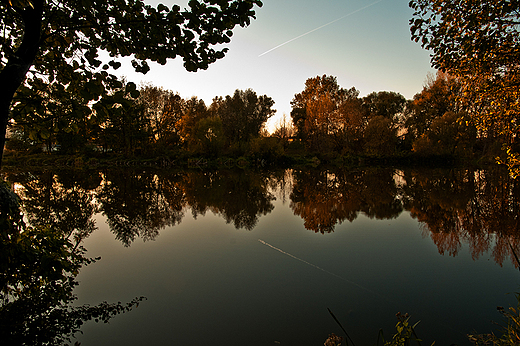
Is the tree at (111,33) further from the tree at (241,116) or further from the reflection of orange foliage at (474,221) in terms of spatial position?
the tree at (241,116)

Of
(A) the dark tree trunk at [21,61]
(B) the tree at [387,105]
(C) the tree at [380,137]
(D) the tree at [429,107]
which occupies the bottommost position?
(A) the dark tree trunk at [21,61]

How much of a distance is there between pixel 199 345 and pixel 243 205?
6893mm

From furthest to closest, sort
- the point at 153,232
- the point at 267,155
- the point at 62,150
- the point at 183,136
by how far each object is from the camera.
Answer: the point at 183,136 → the point at 62,150 → the point at 267,155 → the point at 153,232

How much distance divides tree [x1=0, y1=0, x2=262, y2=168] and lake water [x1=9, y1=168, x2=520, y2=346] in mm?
2500

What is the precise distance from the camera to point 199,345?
2.67 m

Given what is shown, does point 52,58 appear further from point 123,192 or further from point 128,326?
point 123,192

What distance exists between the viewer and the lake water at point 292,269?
2961mm

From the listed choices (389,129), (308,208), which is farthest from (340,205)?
(389,129)

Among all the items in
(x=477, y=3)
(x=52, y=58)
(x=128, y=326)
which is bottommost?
(x=128, y=326)

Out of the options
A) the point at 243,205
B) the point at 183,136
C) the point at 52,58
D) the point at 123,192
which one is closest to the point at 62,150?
the point at 183,136

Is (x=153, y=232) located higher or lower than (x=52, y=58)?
lower

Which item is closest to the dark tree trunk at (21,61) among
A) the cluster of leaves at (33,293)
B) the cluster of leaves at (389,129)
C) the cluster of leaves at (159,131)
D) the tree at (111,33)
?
the tree at (111,33)

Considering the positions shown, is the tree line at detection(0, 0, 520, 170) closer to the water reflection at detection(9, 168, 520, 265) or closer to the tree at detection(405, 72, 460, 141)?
the water reflection at detection(9, 168, 520, 265)

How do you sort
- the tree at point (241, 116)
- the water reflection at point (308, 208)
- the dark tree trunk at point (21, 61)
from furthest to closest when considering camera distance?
the tree at point (241, 116) → the water reflection at point (308, 208) → the dark tree trunk at point (21, 61)
